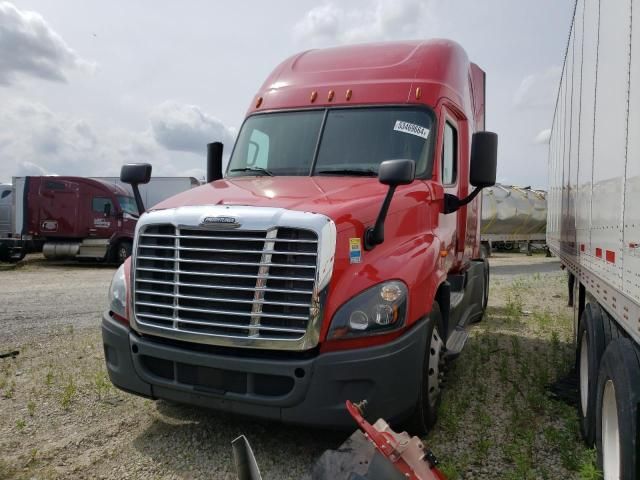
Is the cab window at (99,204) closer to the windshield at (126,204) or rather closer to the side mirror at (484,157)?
the windshield at (126,204)

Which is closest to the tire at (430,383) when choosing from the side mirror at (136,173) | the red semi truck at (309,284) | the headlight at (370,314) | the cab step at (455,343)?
the red semi truck at (309,284)

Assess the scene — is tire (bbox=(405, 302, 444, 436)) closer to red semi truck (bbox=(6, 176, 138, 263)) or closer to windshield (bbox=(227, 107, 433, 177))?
windshield (bbox=(227, 107, 433, 177))

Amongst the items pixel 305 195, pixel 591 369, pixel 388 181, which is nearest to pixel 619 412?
pixel 591 369

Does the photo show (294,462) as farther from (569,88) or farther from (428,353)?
(569,88)

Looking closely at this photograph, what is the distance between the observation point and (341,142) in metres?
4.70

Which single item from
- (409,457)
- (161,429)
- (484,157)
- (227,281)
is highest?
(484,157)

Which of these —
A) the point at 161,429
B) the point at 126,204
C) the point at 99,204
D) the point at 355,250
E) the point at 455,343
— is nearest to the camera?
the point at 355,250

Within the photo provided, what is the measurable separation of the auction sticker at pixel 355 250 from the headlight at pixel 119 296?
1.72m

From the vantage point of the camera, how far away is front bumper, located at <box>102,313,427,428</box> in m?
3.25

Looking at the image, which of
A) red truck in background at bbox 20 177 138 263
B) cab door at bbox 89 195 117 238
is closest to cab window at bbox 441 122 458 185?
red truck in background at bbox 20 177 138 263

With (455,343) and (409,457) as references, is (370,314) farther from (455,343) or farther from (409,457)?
(455,343)

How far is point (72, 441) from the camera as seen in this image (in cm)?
388

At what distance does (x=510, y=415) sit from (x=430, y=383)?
1.09 m

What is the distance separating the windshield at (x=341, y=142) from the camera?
15.0 feet
